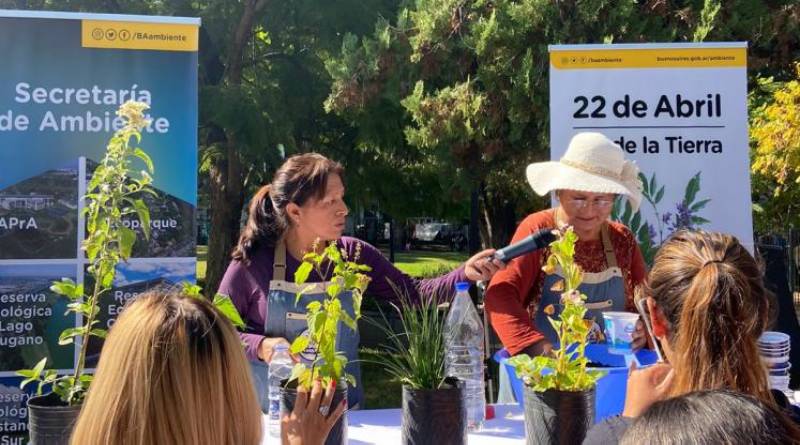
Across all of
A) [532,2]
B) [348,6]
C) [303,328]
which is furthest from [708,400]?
[348,6]

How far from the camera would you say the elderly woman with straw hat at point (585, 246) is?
242 cm

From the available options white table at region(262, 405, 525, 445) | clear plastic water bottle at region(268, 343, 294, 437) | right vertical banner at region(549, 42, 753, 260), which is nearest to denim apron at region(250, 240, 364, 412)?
white table at region(262, 405, 525, 445)

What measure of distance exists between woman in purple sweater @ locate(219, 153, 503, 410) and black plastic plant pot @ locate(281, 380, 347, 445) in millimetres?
792

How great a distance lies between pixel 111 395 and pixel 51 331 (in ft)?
7.39

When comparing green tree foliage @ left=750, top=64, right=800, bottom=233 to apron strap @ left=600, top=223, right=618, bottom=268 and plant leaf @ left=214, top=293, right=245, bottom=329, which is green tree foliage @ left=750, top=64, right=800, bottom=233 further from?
plant leaf @ left=214, top=293, right=245, bottom=329

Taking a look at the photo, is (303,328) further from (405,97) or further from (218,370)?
(405,97)

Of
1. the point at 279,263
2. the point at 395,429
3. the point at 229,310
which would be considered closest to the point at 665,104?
the point at 279,263

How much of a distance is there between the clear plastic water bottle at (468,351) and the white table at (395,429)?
2.2 inches

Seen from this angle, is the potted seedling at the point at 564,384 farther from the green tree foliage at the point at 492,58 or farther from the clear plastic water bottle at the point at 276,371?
the green tree foliage at the point at 492,58

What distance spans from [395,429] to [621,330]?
28.9 inches

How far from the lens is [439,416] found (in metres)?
1.50

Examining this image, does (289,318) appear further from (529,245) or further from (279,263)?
(529,245)

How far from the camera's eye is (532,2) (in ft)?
14.9

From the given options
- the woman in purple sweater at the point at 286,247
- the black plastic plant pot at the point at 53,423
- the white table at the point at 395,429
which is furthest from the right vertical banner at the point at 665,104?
the black plastic plant pot at the point at 53,423
